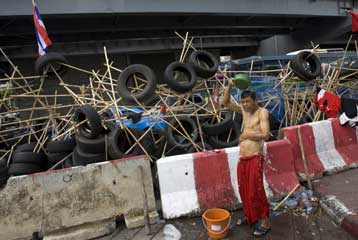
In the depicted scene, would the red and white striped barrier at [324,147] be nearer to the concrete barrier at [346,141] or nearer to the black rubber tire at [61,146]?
the concrete barrier at [346,141]

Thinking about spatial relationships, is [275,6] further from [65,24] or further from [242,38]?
[65,24]

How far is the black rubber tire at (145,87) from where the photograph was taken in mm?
5844

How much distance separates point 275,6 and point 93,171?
15525 millimetres

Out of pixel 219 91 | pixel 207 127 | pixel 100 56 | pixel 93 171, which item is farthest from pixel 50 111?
pixel 100 56

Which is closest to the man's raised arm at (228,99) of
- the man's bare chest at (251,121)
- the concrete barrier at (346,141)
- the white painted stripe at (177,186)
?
the man's bare chest at (251,121)

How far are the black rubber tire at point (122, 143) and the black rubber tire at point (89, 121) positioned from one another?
0.26 m

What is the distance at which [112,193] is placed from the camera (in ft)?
14.0

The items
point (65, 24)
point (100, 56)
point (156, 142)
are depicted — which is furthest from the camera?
point (100, 56)

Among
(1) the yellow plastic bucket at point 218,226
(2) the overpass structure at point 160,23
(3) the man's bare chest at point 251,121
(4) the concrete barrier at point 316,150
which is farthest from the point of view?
(2) the overpass structure at point 160,23

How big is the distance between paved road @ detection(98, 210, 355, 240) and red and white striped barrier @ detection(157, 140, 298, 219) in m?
0.21

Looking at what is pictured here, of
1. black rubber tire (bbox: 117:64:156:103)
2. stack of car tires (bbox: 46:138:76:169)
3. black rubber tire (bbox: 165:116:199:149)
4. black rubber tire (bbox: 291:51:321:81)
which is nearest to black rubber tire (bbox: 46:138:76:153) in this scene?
stack of car tires (bbox: 46:138:76:169)

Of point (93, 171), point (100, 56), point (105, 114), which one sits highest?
point (100, 56)

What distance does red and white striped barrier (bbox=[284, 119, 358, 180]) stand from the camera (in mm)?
5223

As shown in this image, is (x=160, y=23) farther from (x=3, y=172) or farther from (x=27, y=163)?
(x=3, y=172)
